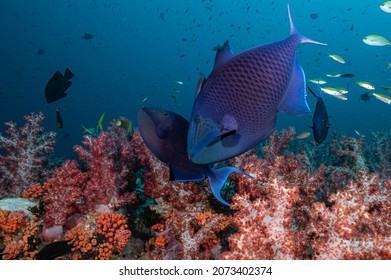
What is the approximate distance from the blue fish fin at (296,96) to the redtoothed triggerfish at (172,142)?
0.48 meters

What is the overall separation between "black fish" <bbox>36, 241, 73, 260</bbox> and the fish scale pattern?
2.15 metres

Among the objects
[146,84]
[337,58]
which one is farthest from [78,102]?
[337,58]

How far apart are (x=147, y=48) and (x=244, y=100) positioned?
85.0 meters

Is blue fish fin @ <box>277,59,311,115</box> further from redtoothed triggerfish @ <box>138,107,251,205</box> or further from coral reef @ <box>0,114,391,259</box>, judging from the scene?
coral reef @ <box>0,114,391,259</box>

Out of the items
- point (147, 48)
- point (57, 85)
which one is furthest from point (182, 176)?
point (147, 48)

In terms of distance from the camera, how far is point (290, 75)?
1.02 meters

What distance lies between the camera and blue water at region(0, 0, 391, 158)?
57.5 metres

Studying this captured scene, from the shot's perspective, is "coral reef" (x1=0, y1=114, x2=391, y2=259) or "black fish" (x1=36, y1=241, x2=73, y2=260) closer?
"coral reef" (x1=0, y1=114, x2=391, y2=259)

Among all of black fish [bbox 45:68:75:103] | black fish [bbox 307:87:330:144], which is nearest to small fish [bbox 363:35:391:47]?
black fish [bbox 307:87:330:144]

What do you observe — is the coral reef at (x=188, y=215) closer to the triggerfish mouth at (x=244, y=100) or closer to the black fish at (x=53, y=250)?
the black fish at (x=53, y=250)

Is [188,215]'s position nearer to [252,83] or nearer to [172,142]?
[172,142]

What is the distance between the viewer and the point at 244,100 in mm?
915

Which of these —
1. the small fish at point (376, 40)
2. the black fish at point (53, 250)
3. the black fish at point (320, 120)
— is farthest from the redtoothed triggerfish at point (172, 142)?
the small fish at point (376, 40)

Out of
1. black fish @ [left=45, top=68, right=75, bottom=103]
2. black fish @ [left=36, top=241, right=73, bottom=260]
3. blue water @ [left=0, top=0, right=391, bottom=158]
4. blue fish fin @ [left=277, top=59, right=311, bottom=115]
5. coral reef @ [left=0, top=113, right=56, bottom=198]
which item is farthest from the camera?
blue water @ [left=0, top=0, right=391, bottom=158]
